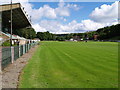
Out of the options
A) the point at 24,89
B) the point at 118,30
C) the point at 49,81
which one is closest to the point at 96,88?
the point at 49,81

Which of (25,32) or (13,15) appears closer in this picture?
(13,15)

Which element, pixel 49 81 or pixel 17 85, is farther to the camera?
pixel 49 81

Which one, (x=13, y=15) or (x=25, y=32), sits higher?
(x=13, y=15)

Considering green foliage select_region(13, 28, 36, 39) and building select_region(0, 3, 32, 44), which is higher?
building select_region(0, 3, 32, 44)

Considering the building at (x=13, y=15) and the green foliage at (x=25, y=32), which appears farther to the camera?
the green foliage at (x=25, y=32)

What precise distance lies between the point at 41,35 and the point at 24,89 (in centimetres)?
18216

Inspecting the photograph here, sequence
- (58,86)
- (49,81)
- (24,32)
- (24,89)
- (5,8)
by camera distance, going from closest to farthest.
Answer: (24,89) < (58,86) < (49,81) < (5,8) < (24,32)

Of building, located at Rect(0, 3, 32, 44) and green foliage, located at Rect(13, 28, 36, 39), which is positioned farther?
green foliage, located at Rect(13, 28, 36, 39)

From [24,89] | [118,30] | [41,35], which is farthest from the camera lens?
[41,35]

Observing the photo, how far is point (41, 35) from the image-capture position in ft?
611

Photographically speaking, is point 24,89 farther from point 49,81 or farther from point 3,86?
point 49,81

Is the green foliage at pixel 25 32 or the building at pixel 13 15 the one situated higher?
the building at pixel 13 15

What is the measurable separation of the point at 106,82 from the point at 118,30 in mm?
129927

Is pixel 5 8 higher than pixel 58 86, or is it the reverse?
pixel 5 8
